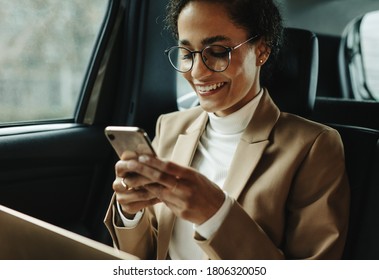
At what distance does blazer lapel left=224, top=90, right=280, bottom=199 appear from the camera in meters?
1.23

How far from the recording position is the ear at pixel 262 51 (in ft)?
4.33

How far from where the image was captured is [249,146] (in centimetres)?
127

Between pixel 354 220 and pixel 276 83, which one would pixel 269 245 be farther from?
pixel 276 83

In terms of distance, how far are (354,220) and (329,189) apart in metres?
0.15

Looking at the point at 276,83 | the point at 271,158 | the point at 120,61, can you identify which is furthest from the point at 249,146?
the point at 120,61

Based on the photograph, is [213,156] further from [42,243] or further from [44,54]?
[44,54]

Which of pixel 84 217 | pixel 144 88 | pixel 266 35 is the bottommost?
pixel 84 217

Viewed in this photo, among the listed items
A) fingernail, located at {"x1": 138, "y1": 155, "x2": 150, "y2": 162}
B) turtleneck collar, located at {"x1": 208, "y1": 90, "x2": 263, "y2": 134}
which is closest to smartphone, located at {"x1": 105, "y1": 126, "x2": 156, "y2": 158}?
fingernail, located at {"x1": 138, "y1": 155, "x2": 150, "y2": 162}

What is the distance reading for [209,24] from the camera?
1.23 metres

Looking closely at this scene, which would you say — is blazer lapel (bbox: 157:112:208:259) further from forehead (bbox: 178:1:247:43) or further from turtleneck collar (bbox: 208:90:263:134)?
forehead (bbox: 178:1:247:43)

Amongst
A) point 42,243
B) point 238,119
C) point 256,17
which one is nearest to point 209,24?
point 256,17

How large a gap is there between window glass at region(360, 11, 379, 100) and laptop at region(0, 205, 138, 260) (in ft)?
10.1

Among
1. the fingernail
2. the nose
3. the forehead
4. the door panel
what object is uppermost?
the forehead

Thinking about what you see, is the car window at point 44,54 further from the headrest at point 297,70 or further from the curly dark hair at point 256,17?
the headrest at point 297,70
